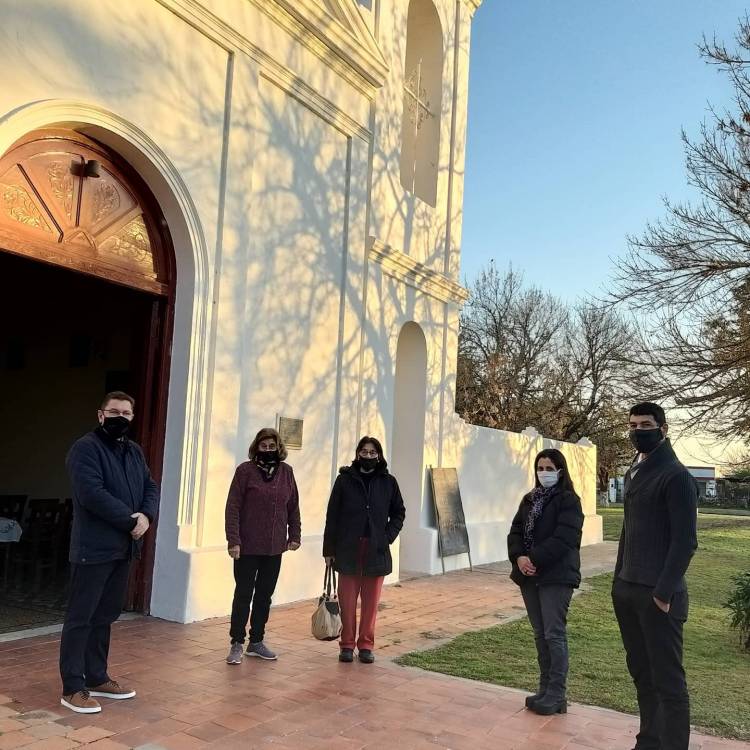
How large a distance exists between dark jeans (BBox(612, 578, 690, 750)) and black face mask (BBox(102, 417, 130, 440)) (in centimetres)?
317

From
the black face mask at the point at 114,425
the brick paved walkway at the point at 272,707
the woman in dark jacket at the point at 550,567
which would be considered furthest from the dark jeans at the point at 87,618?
the woman in dark jacket at the point at 550,567

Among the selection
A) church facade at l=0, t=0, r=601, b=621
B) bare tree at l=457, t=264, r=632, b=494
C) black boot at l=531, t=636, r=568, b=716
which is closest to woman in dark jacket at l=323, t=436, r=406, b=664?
black boot at l=531, t=636, r=568, b=716

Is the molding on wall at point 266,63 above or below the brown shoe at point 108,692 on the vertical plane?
above

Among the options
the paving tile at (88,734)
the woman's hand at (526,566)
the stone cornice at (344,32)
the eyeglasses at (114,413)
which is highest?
the stone cornice at (344,32)

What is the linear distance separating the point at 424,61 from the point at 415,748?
38.1 feet

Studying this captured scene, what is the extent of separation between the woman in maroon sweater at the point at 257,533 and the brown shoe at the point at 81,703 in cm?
141

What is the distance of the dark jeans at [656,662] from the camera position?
4.12 metres

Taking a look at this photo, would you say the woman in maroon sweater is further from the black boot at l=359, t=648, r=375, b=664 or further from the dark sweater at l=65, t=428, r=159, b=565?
the dark sweater at l=65, t=428, r=159, b=565

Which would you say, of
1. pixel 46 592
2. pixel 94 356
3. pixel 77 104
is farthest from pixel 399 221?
pixel 46 592

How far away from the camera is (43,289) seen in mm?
11875

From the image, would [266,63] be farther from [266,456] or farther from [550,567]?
[550,567]

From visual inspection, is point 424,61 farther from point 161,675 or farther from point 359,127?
point 161,675

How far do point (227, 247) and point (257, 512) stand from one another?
124 inches

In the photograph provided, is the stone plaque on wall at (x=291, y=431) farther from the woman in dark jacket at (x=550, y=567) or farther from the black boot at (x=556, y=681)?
the black boot at (x=556, y=681)
